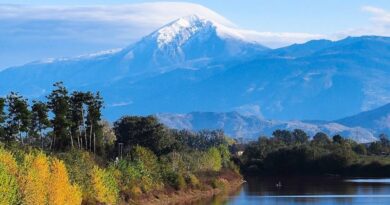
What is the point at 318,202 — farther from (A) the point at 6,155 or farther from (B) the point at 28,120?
(A) the point at 6,155

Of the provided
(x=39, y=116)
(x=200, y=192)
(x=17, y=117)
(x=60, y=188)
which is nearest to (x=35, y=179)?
(x=60, y=188)

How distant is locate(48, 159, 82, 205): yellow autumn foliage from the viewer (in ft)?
203

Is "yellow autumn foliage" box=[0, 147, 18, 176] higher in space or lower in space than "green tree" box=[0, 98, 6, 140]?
lower

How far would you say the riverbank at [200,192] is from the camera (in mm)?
93744

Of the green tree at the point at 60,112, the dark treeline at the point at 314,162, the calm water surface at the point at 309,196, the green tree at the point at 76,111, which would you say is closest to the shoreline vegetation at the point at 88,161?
the green tree at the point at 60,112

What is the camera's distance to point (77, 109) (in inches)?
4333

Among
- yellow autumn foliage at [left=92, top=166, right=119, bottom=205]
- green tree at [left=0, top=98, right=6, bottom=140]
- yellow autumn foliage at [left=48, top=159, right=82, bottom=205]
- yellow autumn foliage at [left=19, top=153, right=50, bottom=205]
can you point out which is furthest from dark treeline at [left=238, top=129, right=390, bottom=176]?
yellow autumn foliage at [left=19, top=153, right=50, bottom=205]

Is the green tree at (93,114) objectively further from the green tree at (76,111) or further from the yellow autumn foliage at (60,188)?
the yellow autumn foliage at (60,188)

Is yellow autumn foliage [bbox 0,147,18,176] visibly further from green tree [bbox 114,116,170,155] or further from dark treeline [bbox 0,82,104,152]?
green tree [bbox 114,116,170,155]

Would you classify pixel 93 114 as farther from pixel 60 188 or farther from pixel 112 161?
pixel 60 188

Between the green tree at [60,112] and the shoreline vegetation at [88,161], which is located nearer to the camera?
the shoreline vegetation at [88,161]

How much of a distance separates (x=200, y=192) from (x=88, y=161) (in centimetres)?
3950

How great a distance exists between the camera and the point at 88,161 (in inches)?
3177

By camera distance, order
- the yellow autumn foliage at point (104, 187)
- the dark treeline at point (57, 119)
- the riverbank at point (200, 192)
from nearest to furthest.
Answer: the yellow autumn foliage at point (104, 187) → the dark treeline at point (57, 119) → the riverbank at point (200, 192)
